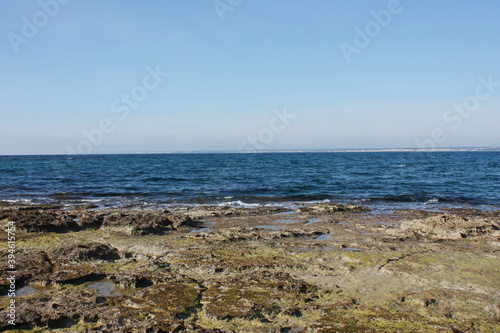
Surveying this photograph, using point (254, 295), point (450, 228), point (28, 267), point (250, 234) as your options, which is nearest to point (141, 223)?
point (250, 234)

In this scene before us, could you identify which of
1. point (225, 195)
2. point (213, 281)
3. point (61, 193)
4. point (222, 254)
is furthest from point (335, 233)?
point (61, 193)

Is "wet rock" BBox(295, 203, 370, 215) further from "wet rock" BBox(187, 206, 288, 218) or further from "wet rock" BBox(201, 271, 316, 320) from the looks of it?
"wet rock" BBox(201, 271, 316, 320)

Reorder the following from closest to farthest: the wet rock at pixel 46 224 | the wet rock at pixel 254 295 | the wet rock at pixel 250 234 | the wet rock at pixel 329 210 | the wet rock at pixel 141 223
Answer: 1. the wet rock at pixel 254 295
2. the wet rock at pixel 250 234
3. the wet rock at pixel 141 223
4. the wet rock at pixel 46 224
5. the wet rock at pixel 329 210

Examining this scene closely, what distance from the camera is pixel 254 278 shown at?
7227mm

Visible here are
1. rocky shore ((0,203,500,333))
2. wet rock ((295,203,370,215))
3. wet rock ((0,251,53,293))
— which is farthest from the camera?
wet rock ((295,203,370,215))

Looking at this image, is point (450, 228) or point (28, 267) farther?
point (450, 228)

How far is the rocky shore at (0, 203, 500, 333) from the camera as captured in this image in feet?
17.9

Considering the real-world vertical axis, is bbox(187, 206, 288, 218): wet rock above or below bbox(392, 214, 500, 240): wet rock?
below

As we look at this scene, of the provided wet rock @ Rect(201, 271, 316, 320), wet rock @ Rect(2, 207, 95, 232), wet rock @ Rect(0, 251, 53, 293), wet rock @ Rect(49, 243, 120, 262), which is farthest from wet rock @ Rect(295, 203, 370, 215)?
wet rock @ Rect(0, 251, 53, 293)

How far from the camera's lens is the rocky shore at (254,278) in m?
5.46

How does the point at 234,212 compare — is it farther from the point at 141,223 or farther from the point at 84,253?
the point at 84,253

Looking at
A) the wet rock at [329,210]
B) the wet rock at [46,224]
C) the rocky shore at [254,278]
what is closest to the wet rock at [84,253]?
the rocky shore at [254,278]

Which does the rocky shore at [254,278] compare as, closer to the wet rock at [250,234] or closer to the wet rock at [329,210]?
the wet rock at [250,234]

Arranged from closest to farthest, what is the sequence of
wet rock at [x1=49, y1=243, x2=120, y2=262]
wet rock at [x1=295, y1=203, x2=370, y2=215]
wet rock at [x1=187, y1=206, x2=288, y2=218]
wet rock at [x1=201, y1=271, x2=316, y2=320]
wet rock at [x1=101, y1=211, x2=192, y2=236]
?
wet rock at [x1=201, y1=271, x2=316, y2=320] → wet rock at [x1=49, y1=243, x2=120, y2=262] → wet rock at [x1=101, y1=211, x2=192, y2=236] → wet rock at [x1=187, y1=206, x2=288, y2=218] → wet rock at [x1=295, y1=203, x2=370, y2=215]
